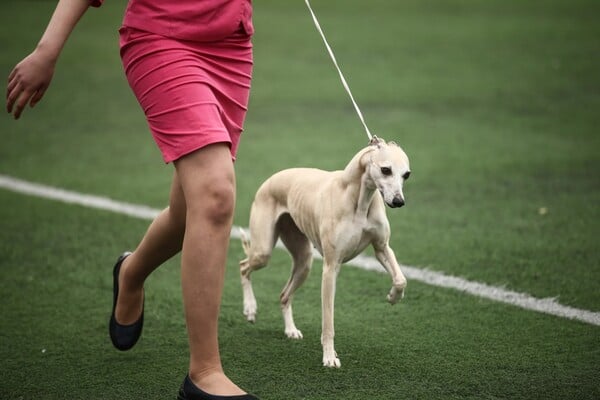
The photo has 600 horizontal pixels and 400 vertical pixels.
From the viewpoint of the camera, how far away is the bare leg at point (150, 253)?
14.2ft

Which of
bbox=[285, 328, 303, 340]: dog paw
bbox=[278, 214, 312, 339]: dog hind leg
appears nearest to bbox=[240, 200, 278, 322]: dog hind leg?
bbox=[278, 214, 312, 339]: dog hind leg

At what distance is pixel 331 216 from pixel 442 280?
1623mm

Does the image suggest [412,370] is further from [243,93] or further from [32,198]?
[32,198]

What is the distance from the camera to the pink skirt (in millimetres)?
3771

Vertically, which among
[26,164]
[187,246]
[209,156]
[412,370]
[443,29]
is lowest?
[443,29]

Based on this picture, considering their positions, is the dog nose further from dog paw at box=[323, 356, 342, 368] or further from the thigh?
dog paw at box=[323, 356, 342, 368]

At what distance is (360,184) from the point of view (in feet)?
14.7

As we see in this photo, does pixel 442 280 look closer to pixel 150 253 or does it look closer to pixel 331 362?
pixel 331 362

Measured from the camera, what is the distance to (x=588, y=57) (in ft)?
46.1

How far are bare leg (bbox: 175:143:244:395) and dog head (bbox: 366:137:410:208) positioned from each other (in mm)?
745

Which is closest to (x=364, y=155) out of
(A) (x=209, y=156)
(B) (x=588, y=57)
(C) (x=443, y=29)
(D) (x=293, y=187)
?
(D) (x=293, y=187)

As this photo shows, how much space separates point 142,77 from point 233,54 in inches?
16.5

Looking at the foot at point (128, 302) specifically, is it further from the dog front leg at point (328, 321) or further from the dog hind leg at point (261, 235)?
the dog front leg at point (328, 321)

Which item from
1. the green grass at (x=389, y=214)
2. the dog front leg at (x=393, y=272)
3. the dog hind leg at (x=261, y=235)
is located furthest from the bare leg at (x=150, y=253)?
the dog front leg at (x=393, y=272)
